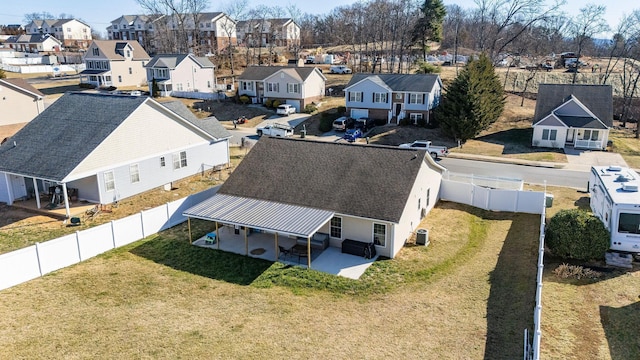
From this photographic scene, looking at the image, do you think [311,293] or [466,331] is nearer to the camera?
[466,331]

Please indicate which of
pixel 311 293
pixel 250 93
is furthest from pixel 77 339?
pixel 250 93

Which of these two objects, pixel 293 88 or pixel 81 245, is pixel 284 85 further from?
pixel 81 245

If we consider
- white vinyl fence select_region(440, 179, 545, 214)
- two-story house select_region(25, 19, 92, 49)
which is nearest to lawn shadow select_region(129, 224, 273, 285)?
white vinyl fence select_region(440, 179, 545, 214)

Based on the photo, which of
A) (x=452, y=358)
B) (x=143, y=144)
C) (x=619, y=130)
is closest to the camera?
(x=452, y=358)

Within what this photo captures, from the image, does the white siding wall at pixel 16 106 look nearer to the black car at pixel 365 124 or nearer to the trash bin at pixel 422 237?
the black car at pixel 365 124

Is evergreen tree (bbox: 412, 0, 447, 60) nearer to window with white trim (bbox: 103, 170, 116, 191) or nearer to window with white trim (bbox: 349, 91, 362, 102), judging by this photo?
window with white trim (bbox: 349, 91, 362, 102)

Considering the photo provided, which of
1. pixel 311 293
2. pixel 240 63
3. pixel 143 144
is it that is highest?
pixel 240 63

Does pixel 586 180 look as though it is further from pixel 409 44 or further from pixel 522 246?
pixel 409 44

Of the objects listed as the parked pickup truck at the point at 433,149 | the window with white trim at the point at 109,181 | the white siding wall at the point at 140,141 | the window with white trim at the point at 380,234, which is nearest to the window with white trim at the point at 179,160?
the white siding wall at the point at 140,141
